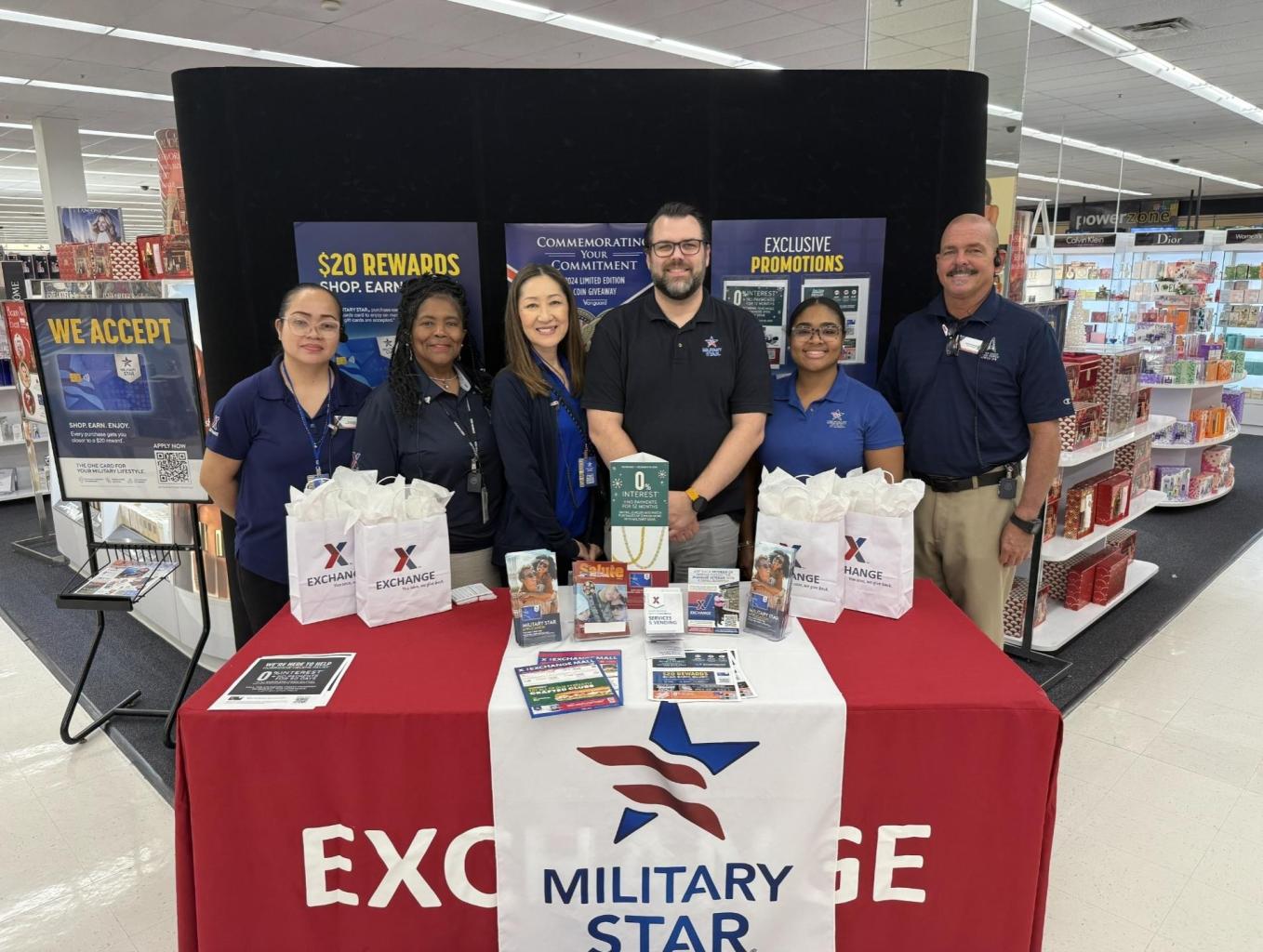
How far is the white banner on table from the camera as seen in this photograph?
1.65m

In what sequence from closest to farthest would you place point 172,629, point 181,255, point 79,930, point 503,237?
point 79,930 → point 503,237 → point 181,255 → point 172,629

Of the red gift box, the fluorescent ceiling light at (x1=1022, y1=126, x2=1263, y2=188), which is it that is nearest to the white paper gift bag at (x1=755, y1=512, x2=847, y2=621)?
the red gift box

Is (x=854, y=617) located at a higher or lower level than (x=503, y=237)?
lower

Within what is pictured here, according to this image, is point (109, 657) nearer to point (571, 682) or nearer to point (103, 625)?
point (103, 625)

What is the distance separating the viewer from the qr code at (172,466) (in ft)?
11.0

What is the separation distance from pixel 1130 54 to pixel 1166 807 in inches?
298

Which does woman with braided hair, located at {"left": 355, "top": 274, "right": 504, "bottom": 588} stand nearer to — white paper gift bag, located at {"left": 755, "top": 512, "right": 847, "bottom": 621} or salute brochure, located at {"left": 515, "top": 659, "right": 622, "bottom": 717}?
salute brochure, located at {"left": 515, "top": 659, "right": 622, "bottom": 717}

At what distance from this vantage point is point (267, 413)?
2477 millimetres

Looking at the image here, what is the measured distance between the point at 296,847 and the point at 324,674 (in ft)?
1.09

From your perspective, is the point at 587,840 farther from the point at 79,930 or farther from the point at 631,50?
the point at 631,50

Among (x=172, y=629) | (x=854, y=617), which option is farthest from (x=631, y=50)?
(x=854, y=617)

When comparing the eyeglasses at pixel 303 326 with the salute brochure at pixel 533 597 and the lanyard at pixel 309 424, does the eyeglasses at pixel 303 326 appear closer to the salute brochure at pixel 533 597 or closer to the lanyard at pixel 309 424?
the lanyard at pixel 309 424

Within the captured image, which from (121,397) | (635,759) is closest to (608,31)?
(121,397)

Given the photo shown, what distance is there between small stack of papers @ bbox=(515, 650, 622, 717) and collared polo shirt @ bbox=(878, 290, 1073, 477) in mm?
1477
